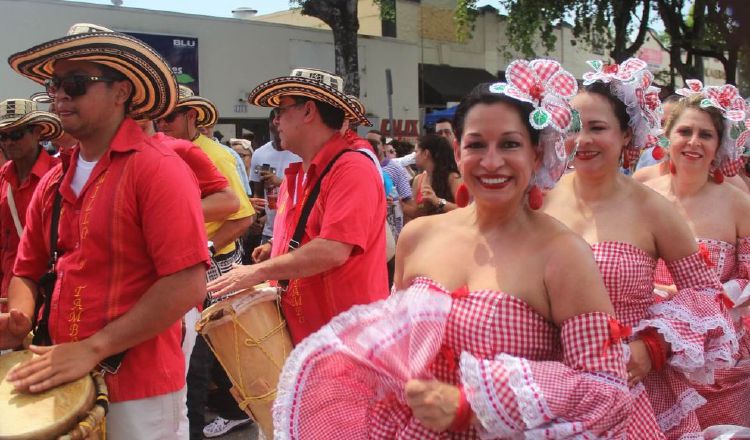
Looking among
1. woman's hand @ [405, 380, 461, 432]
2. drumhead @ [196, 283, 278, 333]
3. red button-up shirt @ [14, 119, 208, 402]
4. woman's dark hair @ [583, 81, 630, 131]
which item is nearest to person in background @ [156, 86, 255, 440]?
drumhead @ [196, 283, 278, 333]

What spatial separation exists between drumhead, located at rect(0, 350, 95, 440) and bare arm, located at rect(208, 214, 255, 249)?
2627mm

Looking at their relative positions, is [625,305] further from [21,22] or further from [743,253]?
[21,22]

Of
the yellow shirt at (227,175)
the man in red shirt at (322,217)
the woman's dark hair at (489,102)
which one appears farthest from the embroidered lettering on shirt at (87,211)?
the yellow shirt at (227,175)

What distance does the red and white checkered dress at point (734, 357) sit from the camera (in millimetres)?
3977

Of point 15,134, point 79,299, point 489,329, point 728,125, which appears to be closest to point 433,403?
point 489,329

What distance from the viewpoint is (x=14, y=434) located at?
8.02ft

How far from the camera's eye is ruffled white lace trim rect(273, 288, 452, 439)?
221cm

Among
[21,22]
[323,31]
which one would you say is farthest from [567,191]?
[323,31]

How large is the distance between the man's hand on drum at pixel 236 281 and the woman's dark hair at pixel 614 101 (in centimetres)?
171

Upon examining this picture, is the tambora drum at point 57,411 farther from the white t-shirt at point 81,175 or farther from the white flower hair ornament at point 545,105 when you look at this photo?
the white flower hair ornament at point 545,105

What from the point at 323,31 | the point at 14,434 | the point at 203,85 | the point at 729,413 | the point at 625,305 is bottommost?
the point at 729,413

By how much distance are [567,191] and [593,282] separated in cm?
142

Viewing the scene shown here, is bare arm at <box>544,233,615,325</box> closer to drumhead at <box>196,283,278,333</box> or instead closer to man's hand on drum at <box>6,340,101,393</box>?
man's hand on drum at <box>6,340,101,393</box>

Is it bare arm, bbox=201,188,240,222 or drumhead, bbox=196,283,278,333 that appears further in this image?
bare arm, bbox=201,188,240,222
